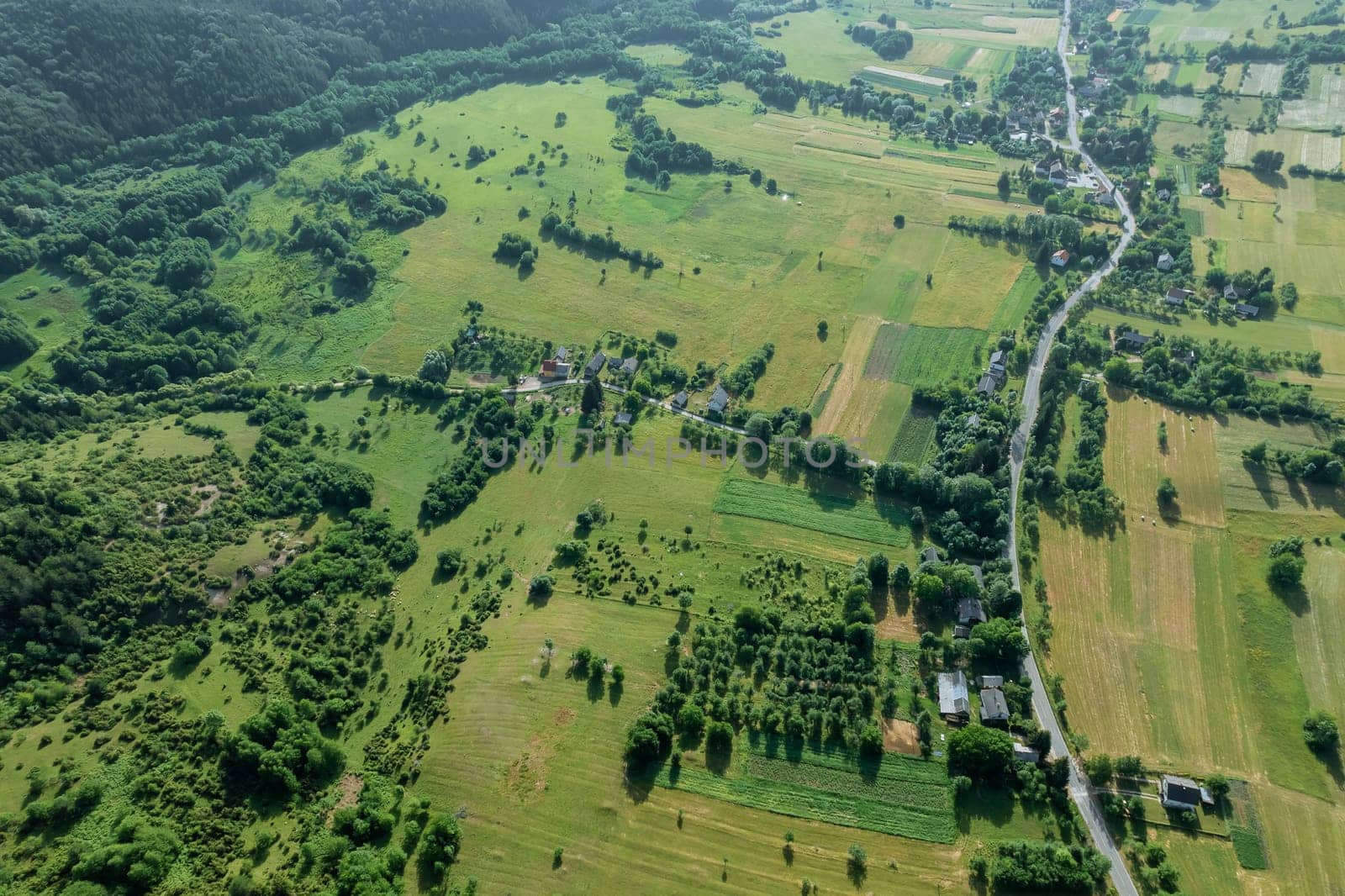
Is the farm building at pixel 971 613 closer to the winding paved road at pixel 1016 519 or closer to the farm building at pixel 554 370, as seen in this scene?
the winding paved road at pixel 1016 519

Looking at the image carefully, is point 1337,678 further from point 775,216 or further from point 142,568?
point 142,568

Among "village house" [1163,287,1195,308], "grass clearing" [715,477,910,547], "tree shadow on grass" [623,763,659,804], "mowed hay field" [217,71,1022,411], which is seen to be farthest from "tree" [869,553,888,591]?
"village house" [1163,287,1195,308]

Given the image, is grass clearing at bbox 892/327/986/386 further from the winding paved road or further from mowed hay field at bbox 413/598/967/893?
mowed hay field at bbox 413/598/967/893

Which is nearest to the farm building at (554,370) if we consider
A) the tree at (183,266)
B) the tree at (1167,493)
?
the tree at (183,266)

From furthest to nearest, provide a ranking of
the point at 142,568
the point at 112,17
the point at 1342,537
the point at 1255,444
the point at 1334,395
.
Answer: the point at 112,17
the point at 1334,395
the point at 1255,444
the point at 1342,537
the point at 142,568

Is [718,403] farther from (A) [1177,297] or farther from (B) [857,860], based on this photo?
(A) [1177,297]

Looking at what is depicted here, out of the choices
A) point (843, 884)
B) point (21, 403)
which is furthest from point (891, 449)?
point (21, 403)

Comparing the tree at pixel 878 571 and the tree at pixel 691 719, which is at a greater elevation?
the tree at pixel 878 571
